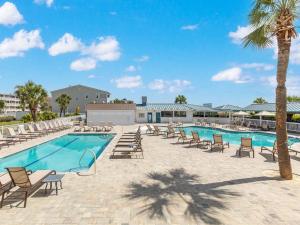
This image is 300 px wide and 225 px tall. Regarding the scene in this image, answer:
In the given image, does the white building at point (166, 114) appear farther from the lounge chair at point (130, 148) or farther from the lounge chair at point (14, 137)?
the lounge chair at point (130, 148)

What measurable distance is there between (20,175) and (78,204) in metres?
1.86

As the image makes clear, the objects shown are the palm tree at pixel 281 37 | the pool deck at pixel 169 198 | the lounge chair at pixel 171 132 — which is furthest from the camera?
the lounge chair at pixel 171 132

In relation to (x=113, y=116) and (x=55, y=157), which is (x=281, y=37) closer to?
(x=55, y=157)

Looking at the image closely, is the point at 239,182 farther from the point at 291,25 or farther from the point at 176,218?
the point at 291,25

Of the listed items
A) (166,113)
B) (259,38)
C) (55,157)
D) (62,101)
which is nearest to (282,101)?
(259,38)

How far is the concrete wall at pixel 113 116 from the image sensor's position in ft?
135

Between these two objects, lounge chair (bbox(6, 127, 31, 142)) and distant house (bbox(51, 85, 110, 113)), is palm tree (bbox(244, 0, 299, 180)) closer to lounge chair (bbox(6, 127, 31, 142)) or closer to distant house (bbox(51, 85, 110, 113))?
lounge chair (bbox(6, 127, 31, 142))

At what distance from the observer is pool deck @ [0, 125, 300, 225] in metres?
6.56

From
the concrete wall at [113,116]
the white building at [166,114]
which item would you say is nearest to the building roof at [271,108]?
the white building at [166,114]

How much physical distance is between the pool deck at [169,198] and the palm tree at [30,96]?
28.6 metres

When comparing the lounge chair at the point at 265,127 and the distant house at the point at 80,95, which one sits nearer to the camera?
the lounge chair at the point at 265,127

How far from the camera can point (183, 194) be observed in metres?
8.34

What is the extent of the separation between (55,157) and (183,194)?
11903 millimetres

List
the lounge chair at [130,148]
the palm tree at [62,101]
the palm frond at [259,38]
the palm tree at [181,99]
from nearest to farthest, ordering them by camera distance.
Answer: the palm frond at [259,38] < the lounge chair at [130,148] < the palm tree at [62,101] < the palm tree at [181,99]
